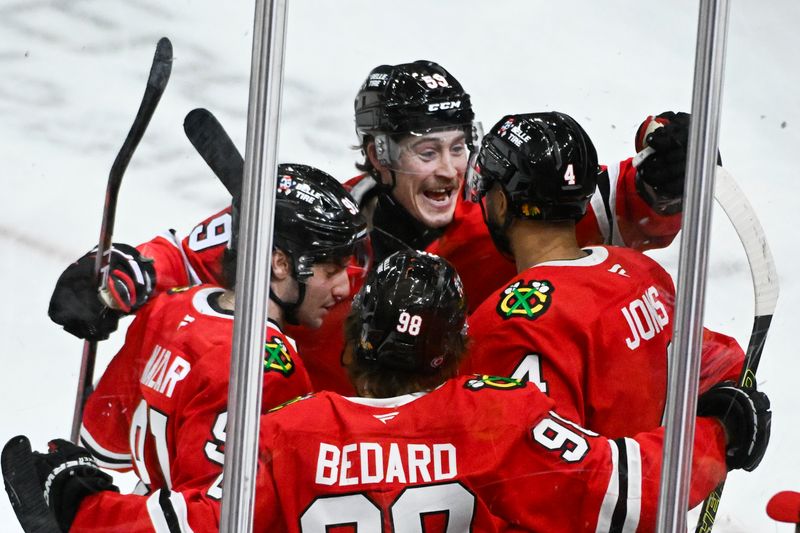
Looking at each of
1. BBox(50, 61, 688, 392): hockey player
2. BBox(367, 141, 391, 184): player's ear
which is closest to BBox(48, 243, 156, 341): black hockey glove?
BBox(50, 61, 688, 392): hockey player

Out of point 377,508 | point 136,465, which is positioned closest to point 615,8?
point 377,508

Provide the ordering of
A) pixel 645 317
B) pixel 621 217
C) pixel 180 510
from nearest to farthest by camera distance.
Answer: pixel 180 510 < pixel 645 317 < pixel 621 217

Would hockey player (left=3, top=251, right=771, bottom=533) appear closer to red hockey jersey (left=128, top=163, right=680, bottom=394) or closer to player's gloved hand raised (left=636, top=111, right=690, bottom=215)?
red hockey jersey (left=128, top=163, right=680, bottom=394)

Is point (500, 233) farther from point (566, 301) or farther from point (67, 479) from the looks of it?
point (67, 479)

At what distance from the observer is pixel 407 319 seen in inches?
62.3

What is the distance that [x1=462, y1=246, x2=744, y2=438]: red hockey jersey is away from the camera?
1604mm

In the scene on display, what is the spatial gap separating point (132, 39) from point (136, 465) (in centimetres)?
55

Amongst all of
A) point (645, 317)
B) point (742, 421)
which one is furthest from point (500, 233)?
point (742, 421)

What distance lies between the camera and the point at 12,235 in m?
1.65

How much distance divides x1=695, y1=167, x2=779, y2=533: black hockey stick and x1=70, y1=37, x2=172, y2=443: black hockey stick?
0.73 meters

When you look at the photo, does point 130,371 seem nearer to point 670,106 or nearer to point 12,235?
point 12,235

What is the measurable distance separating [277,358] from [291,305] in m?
0.07

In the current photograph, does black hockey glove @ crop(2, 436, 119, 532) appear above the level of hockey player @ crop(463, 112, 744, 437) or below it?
below

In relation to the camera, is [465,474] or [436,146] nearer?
[465,474]
